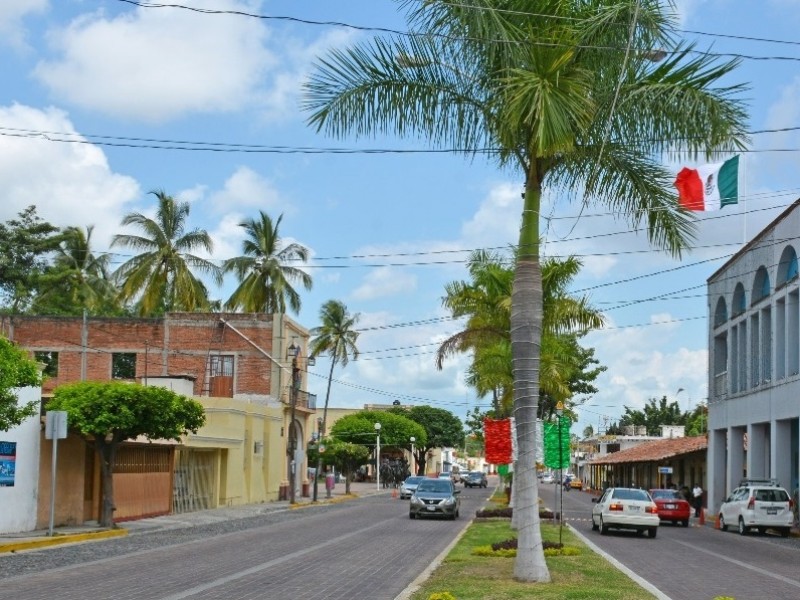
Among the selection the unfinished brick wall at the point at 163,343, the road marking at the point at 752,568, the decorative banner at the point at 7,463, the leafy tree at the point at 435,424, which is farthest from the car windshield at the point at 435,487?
the leafy tree at the point at 435,424

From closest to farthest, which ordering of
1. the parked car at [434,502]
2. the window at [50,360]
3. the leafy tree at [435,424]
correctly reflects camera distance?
the parked car at [434,502]
the window at [50,360]
the leafy tree at [435,424]

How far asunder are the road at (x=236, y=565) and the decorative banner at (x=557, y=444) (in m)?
3.35

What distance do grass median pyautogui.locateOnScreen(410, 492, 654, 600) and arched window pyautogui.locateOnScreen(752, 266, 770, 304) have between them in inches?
957

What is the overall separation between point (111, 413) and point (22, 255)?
144ft

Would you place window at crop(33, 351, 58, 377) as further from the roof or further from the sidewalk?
the roof

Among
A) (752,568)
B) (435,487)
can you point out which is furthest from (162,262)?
(752,568)

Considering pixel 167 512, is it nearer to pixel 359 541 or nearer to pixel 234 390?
pixel 359 541

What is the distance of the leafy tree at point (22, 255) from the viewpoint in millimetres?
67500

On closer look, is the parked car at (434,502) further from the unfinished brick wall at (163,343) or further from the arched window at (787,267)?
the unfinished brick wall at (163,343)

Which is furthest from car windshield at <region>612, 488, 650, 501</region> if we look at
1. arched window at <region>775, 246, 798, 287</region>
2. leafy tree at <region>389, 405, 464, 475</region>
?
leafy tree at <region>389, 405, 464, 475</region>

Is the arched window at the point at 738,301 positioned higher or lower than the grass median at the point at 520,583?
higher

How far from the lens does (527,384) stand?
15.7 m

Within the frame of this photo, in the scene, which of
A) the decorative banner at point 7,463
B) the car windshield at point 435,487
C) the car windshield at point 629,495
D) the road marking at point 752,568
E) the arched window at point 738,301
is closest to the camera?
the road marking at point 752,568

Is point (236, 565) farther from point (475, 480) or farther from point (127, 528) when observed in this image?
point (475, 480)
